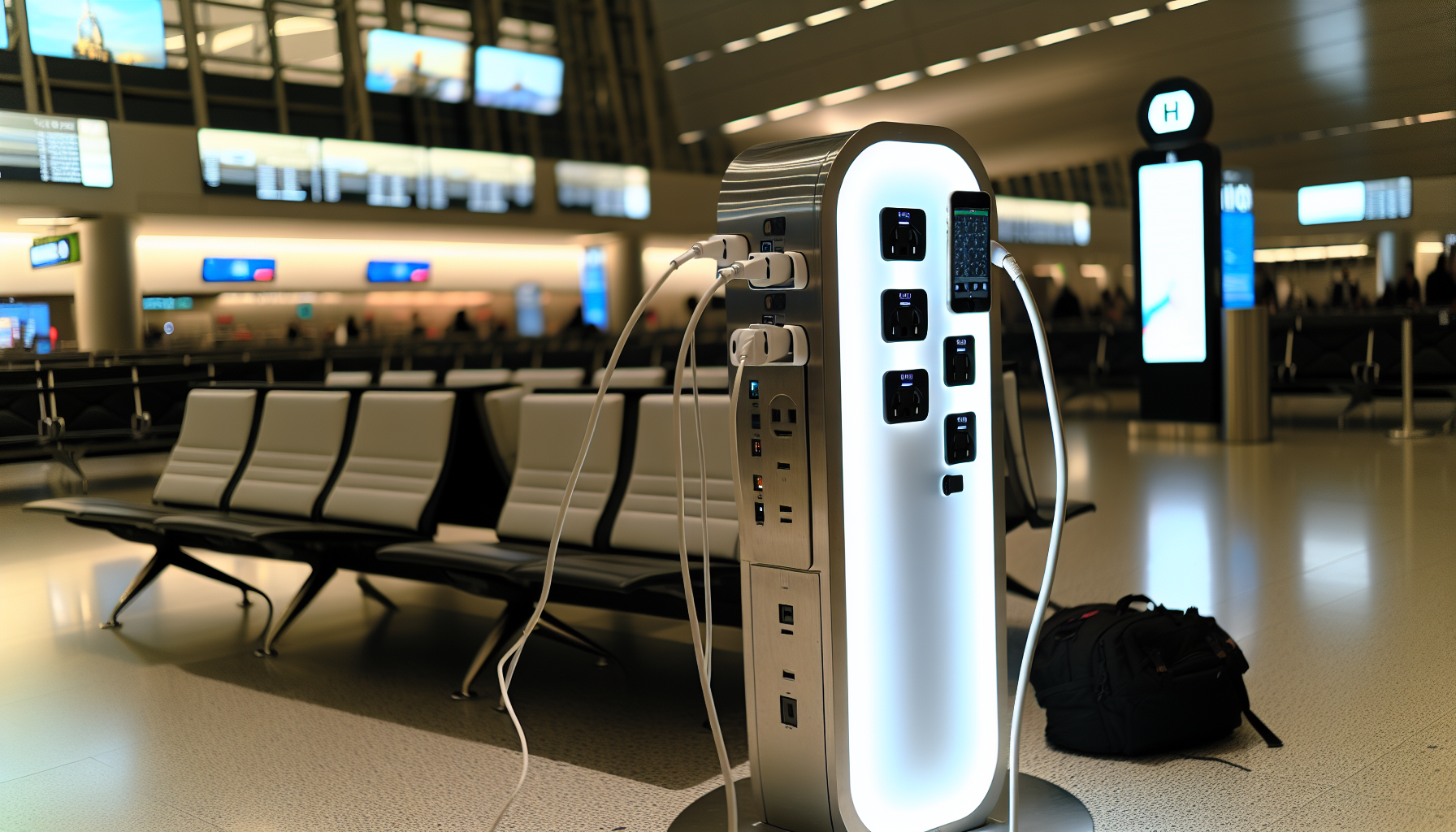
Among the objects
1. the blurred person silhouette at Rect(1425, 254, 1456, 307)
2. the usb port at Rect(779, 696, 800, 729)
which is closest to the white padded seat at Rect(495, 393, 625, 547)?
the usb port at Rect(779, 696, 800, 729)

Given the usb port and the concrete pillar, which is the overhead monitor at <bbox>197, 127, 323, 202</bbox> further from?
the usb port

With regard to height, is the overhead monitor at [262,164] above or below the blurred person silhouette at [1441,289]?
above

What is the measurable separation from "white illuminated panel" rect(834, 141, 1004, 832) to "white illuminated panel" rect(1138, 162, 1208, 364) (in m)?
8.01

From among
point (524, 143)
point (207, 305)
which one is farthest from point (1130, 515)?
point (524, 143)

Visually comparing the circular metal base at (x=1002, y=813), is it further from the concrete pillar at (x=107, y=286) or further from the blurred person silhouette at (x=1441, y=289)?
the concrete pillar at (x=107, y=286)

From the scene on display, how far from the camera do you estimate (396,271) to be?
19516 mm

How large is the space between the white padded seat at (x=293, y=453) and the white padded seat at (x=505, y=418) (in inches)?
27.4

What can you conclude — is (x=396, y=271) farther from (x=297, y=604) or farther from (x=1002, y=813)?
(x=1002, y=813)

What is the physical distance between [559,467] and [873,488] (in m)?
2.12

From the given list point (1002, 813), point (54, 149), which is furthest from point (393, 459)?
point (54, 149)

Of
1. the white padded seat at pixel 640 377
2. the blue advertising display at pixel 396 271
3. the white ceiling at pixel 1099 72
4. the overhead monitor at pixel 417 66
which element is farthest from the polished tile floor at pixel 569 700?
the overhead monitor at pixel 417 66

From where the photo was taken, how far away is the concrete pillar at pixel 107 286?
1484 cm

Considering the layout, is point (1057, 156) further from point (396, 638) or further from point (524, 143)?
point (396, 638)

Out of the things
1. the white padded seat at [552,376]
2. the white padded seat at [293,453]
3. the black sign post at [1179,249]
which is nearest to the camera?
the white padded seat at [293,453]
